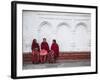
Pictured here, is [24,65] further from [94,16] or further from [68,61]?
[94,16]

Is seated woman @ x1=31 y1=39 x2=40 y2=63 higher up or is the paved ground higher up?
seated woman @ x1=31 y1=39 x2=40 y2=63

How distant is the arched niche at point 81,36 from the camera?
1.49 m

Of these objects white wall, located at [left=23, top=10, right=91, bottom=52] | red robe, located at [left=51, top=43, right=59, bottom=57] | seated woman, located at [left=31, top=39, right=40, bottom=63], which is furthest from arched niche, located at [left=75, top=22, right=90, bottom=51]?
seated woman, located at [left=31, top=39, right=40, bottom=63]

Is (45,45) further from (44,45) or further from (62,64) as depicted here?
(62,64)

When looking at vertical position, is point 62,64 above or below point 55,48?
below

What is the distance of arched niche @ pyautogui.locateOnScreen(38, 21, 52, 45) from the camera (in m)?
1.38

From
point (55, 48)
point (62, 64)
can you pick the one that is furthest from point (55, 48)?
point (62, 64)

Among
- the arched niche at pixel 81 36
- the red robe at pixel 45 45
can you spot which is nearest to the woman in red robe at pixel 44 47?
the red robe at pixel 45 45

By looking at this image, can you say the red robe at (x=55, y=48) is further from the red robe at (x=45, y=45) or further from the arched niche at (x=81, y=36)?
the arched niche at (x=81, y=36)

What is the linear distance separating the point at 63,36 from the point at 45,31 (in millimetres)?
130

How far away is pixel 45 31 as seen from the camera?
140 centimetres

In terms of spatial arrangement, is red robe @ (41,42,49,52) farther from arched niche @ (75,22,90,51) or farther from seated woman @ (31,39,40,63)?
arched niche @ (75,22,90,51)
